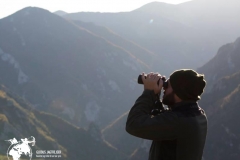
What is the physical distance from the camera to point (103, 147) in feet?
252

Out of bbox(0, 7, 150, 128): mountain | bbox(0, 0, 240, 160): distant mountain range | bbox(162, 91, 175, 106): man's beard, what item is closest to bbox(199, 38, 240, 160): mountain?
bbox(0, 0, 240, 160): distant mountain range

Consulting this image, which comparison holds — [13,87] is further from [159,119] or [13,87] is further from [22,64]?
[159,119]

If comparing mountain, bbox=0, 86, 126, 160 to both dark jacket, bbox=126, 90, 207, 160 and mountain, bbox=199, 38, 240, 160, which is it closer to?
mountain, bbox=199, 38, 240, 160

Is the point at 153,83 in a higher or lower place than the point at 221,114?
higher

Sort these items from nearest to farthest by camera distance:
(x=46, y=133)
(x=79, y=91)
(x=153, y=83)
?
1. (x=153, y=83)
2. (x=46, y=133)
3. (x=79, y=91)

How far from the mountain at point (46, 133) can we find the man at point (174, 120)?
35182mm

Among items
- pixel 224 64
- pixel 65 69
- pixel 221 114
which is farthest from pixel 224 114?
pixel 65 69

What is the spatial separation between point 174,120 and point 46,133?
59.7 meters

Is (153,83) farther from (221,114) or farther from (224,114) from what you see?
(221,114)

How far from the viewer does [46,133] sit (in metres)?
61.1

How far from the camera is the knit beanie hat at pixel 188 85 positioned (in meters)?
4.23

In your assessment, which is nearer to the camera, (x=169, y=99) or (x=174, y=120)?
(x=174, y=120)

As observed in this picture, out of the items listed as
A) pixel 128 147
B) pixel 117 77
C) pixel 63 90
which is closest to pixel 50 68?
pixel 63 90

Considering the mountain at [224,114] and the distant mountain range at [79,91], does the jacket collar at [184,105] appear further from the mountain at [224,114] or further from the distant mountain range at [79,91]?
the mountain at [224,114]
